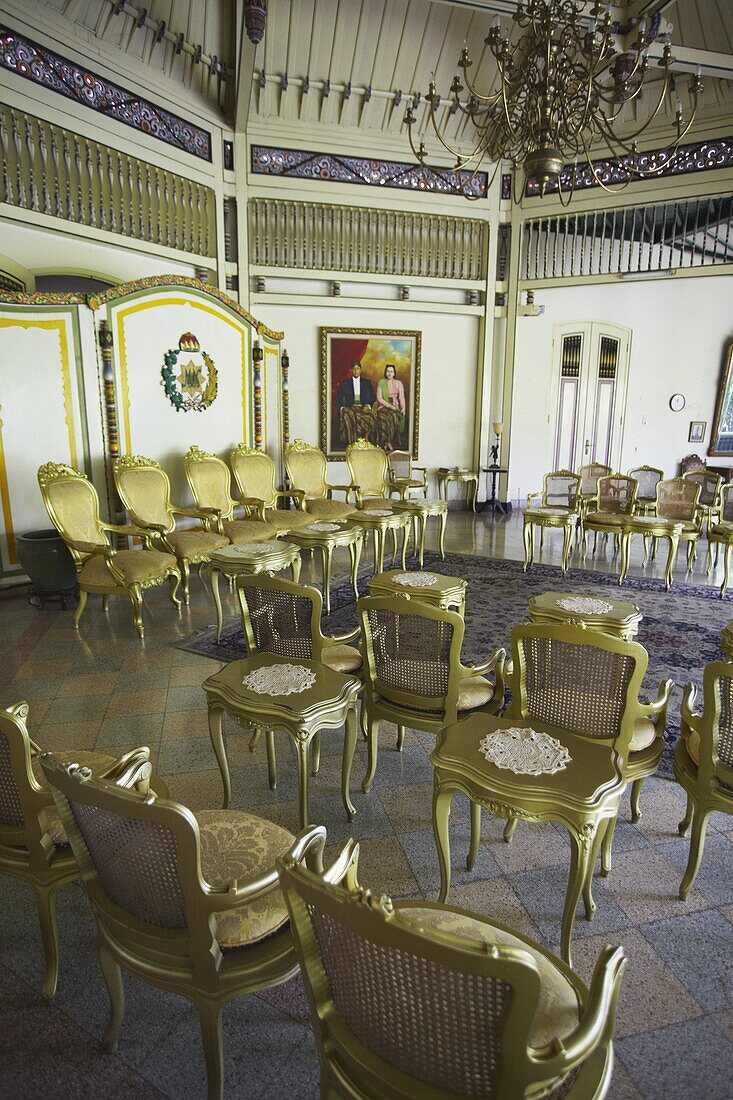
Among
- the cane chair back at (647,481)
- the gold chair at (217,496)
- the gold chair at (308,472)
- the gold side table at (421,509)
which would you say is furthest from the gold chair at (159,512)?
the cane chair back at (647,481)

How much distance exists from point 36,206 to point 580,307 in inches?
301

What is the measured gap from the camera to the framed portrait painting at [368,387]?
30.7ft

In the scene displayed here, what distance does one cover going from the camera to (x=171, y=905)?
1.44 m

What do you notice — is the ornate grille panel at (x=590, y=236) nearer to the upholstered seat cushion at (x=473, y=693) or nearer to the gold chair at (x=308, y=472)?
the gold chair at (x=308, y=472)

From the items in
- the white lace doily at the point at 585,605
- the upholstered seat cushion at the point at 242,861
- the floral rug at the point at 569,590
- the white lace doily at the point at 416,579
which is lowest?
the floral rug at the point at 569,590

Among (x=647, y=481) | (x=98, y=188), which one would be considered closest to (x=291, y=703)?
(x=98, y=188)

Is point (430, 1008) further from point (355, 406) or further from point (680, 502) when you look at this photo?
point (355, 406)

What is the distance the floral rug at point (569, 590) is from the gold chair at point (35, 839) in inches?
97.2

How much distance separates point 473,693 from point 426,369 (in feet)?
25.6

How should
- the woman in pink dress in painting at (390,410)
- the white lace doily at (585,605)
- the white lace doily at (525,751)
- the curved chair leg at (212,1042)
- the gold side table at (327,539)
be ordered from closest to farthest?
the curved chair leg at (212,1042) < the white lace doily at (525,751) < the white lace doily at (585,605) < the gold side table at (327,539) < the woman in pink dress in painting at (390,410)

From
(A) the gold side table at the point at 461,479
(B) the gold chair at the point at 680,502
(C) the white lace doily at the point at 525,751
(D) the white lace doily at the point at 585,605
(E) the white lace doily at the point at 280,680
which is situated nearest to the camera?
(C) the white lace doily at the point at 525,751

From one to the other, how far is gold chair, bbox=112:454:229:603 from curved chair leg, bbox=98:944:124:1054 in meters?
3.92

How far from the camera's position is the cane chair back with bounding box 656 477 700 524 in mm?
6680

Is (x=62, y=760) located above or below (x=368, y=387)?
below
